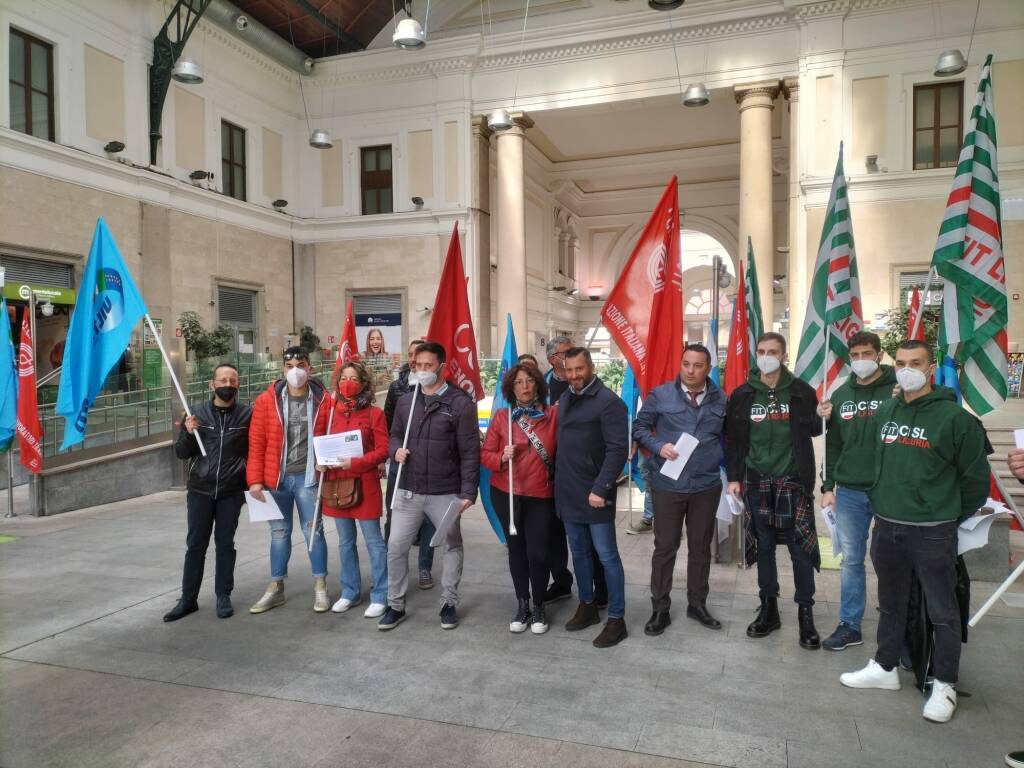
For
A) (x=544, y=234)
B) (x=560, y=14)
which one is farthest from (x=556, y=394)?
(x=544, y=234)

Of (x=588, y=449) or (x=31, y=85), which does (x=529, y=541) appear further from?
(x=31, y=85)

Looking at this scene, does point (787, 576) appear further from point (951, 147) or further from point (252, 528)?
point (951, 147)

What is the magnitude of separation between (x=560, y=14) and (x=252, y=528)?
789 inches

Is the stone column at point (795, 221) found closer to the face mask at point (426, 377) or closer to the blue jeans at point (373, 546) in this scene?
the face mask at point (426, 377)

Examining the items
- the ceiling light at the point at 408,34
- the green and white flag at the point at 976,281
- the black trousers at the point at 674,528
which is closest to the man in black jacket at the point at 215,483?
the black trousers at the point at 674,528

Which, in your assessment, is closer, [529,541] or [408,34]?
[529,541]

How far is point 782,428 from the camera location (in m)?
4.83

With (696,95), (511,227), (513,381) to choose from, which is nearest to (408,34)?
(696,95)

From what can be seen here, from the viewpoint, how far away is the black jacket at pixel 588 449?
4906 millimetres

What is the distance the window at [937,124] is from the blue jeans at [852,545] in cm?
1889

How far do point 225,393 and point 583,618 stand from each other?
9.77ft

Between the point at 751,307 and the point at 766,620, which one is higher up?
the point at 751,307

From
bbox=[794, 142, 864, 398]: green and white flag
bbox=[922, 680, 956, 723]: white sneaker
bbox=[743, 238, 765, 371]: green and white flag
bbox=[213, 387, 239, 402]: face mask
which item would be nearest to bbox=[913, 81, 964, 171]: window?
bbox=[743, 238, 765, 371]: green and white flag

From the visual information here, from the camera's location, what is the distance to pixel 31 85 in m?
16.8
